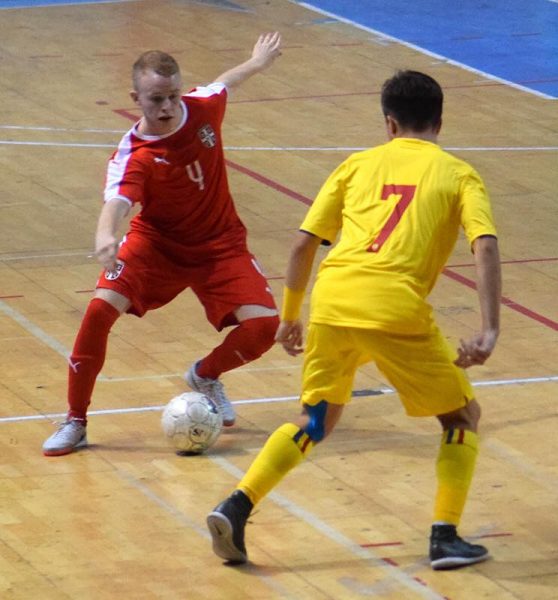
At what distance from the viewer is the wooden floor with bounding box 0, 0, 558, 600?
22.4ft

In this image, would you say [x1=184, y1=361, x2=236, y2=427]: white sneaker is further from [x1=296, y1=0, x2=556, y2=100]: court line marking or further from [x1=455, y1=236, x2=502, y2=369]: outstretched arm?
[x1=296, y1=0, x2=556, y2=100]: court line marking

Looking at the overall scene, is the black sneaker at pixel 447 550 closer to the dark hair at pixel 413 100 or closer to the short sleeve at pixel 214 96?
the dark hair at pixel 413 100

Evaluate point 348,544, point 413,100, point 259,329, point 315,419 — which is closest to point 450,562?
point 348,544

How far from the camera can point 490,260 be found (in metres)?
6.37

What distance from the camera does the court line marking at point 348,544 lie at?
6630 millimetres

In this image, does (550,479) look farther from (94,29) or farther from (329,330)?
(94,29)

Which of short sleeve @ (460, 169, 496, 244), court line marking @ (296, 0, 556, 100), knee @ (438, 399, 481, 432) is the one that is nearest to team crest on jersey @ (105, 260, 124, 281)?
knee @ (438, 399, 481, 432)

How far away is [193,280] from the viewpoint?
842 centimetres

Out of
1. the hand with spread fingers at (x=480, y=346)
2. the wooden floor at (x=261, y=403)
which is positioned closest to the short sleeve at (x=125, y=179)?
the wooden floor at (x=261, y=403)

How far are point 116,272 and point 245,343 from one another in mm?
722

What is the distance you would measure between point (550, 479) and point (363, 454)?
3.04 ft

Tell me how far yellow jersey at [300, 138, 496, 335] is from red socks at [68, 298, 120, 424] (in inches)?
66.4

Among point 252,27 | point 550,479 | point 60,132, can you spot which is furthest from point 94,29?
point 550,479

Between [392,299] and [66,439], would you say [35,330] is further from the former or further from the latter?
[392,299]
